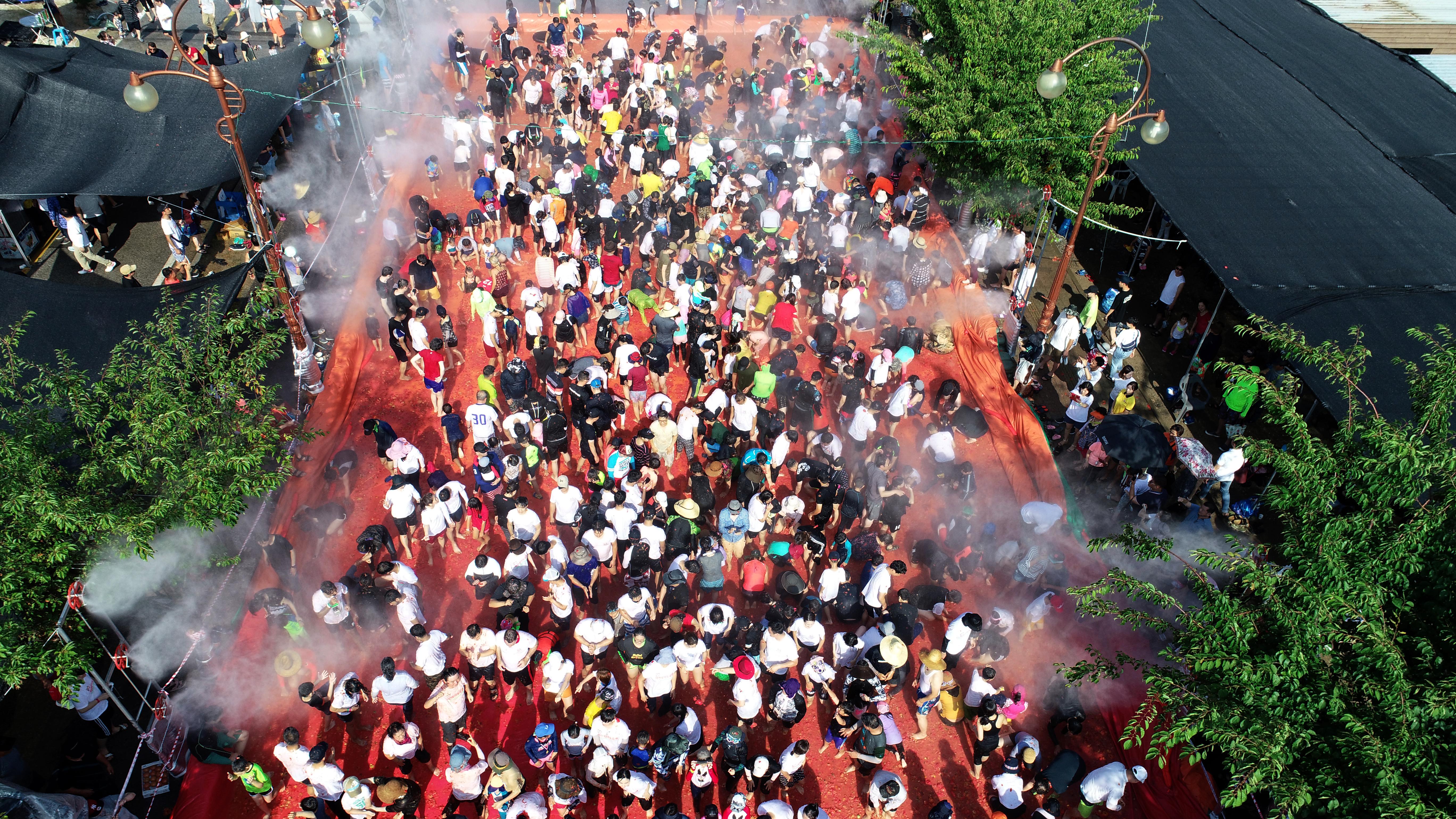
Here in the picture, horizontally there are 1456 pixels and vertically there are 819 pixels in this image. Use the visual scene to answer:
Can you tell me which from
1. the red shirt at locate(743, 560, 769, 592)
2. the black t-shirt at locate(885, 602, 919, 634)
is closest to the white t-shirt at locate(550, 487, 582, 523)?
the red shirt at locate(743, 560, 769, 592)

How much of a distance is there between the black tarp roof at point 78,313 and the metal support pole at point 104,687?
446cm

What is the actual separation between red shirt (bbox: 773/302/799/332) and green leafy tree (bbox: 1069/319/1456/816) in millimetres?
8397

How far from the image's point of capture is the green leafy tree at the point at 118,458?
8.94 metres

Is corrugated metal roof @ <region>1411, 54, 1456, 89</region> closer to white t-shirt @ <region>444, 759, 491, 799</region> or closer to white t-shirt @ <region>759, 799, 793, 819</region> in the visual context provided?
white t-shirt @ <region>759, 799, 793, 819</region>

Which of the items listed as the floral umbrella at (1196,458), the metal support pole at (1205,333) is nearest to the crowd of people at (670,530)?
the floral umbrella at (1196,458)

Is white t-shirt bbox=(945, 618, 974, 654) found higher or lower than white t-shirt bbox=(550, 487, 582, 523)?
lower

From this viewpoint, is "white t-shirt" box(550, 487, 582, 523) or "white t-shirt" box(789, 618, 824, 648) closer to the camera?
"white t-shirt" box(789, 618, 824, 648)

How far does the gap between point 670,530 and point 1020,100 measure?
37.2ft

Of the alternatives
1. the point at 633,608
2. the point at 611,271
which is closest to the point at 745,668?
the point at 633,608

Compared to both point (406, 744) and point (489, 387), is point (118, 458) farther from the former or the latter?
point (489, 387)

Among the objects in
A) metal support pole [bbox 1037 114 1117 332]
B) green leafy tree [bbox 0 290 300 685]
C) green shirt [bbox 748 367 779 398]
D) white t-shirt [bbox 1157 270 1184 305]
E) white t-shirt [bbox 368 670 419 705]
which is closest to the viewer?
green leafy tree [bbox 0 290 300 685]

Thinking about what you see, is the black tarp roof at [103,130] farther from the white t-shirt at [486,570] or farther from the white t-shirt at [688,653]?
the white t-shirt at [688,653]

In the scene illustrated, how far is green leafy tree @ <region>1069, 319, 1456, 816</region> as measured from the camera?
7.02m

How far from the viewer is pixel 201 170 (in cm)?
1784
